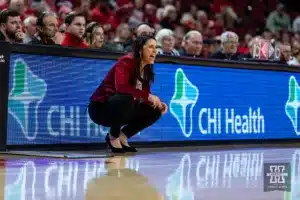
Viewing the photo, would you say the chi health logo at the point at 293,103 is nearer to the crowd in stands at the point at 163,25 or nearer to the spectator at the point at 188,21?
the crowd in stands at the point at 163,25

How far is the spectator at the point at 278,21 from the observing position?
18203 millimetres

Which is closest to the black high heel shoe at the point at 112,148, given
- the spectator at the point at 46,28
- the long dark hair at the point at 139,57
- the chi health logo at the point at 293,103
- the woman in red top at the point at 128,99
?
the woman in red top at the point at 128,99

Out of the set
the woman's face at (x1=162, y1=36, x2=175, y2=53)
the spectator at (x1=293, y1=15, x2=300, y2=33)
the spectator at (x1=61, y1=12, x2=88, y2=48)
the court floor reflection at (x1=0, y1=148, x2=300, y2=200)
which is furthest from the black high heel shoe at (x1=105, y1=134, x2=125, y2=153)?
the spectator at (x1=293, y1=15, x2=300, y2=33)

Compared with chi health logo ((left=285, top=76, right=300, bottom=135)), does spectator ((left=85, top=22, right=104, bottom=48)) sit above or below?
above

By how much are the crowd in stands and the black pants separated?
0.95 meters

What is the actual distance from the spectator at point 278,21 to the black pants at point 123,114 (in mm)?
10364

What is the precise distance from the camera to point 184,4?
17.5 m

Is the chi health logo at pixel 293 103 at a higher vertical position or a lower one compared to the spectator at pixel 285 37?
lower

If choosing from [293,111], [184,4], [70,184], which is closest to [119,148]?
[70,184]

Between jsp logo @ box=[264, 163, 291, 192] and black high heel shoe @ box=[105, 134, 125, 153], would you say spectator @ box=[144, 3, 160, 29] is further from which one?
jsp logo @ box=[264, 163, 291, 192]

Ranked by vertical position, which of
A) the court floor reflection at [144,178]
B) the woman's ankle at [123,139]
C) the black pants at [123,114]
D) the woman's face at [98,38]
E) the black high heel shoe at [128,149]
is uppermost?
the woman's face at [98,38]

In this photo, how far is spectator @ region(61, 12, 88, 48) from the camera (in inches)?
359

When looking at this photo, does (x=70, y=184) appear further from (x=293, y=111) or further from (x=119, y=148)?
(x=293, y=111)

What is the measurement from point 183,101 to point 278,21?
951cm
